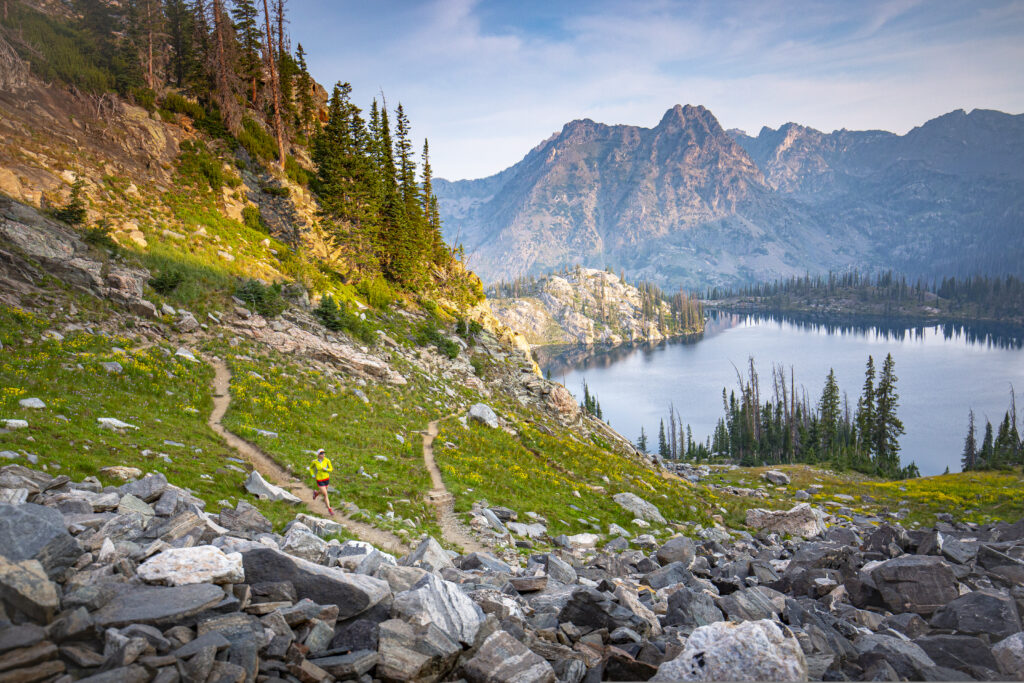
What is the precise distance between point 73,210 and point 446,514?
1214 inches

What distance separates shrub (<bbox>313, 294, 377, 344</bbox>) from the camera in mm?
38562

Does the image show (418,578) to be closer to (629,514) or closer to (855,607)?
(855,607)

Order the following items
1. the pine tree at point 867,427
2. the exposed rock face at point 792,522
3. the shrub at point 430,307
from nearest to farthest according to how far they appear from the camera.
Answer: the exposed rock face at point 792,522
the shrub at point 430,307
the pine tree at point 867,427

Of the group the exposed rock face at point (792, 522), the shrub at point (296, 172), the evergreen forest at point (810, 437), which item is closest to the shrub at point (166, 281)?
the shrub at point (296, 172)

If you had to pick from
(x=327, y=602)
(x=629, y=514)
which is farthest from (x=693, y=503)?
(x=327, y=602)

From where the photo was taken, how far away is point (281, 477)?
61.0 ft

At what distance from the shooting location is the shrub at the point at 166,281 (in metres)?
30.0

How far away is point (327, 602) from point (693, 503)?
30.0 m

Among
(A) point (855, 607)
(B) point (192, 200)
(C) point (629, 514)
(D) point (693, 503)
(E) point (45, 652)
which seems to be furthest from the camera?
(B) point (192, 200)

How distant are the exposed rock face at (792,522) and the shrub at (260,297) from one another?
121 feet

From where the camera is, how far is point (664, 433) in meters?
115

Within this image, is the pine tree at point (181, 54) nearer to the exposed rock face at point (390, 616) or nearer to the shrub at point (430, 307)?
the shrub at point (430, 307)

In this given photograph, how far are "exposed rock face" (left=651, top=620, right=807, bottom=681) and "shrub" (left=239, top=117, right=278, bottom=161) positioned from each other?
59628 mm

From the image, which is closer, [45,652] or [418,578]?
[45,652]
